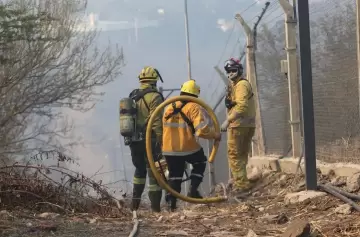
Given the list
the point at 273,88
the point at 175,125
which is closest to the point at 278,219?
the point at 175,125

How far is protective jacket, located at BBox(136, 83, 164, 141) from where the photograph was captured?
7.20 meters

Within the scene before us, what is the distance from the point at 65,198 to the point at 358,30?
357 centimetres

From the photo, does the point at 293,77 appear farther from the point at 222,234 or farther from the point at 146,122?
the point at 222,234

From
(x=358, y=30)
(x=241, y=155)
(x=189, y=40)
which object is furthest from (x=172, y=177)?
(x=189, y=40)

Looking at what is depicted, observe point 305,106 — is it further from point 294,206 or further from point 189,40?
point 189,40

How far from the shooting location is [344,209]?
5.12m

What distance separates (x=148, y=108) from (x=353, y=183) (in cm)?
266

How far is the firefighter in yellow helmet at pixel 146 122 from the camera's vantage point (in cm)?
724

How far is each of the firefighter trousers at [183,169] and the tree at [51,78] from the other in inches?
424

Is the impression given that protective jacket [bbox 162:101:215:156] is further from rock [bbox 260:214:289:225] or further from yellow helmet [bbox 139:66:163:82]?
rock [bbox 260:214:289:225]

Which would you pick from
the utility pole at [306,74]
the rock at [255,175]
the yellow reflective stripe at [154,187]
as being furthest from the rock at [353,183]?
the rock at [255,175]

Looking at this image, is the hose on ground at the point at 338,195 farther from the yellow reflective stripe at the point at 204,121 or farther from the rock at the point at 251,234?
the yellow reflective stripe at the point at 204,121

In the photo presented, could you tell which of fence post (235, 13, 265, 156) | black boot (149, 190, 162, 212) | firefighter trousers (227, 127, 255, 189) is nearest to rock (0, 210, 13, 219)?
black boot (149, 190, 162, 212)

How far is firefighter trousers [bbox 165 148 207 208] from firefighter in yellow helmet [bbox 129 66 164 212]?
0.90ft
